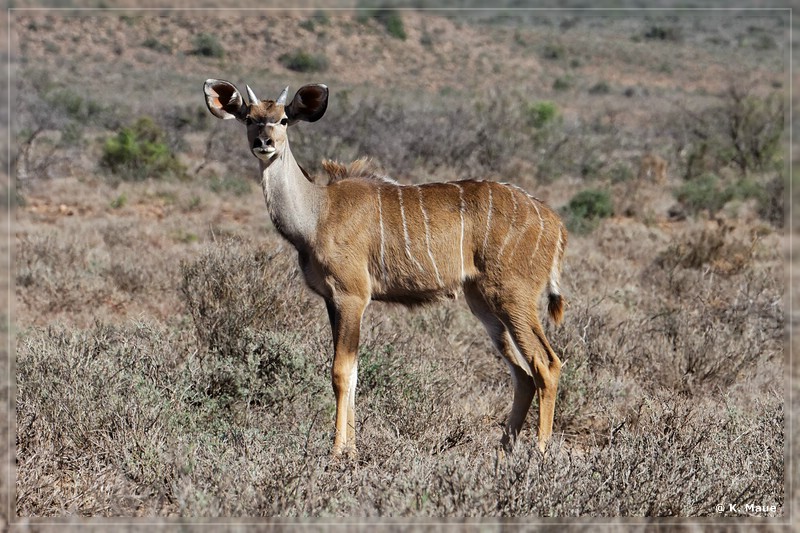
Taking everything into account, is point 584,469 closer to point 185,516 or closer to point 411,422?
point 411,422

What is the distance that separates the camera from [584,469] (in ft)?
13.8

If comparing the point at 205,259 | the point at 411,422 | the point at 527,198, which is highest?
the point at 527,198

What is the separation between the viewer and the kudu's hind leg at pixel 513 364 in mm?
5469

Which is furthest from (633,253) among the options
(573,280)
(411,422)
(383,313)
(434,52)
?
(434,52)

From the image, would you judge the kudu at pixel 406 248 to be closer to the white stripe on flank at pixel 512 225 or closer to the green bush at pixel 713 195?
the white stripe on flank at pixel 512 225

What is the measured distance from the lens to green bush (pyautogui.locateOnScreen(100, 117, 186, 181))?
16203mm

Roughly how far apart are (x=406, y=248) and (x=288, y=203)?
799mm

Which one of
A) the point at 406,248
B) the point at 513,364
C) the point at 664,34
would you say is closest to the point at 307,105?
the point at 406,248

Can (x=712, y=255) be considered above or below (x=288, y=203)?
below

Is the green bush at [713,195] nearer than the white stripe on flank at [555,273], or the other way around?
the white stripe on flank at [555,273]

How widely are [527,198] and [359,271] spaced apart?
1287 millimetres

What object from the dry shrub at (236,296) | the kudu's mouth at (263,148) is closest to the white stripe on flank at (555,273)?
the kudu's mouth at (263,148)

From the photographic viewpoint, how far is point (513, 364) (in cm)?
554

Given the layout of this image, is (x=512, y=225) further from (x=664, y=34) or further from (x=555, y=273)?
(x=664, y=34)
